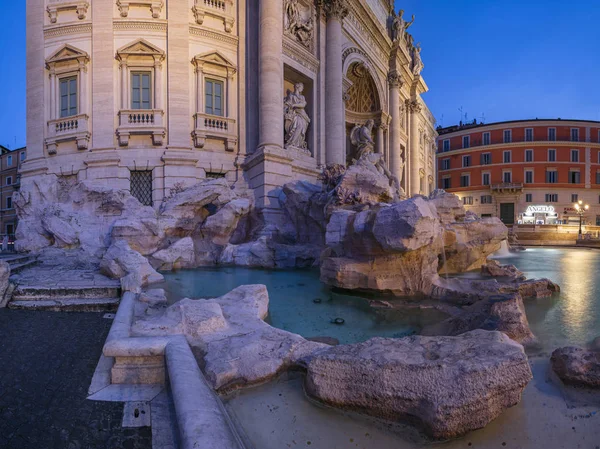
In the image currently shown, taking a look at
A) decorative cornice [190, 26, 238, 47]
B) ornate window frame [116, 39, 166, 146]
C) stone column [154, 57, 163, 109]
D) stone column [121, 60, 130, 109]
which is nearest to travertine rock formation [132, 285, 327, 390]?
ornate window frame [116, 39, 166, 146]

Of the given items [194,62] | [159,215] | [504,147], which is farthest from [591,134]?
[159,215]

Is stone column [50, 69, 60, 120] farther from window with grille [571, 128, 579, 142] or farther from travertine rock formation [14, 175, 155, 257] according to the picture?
window with grille [571, 128, 579, 142]

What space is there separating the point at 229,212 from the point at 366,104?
14721 mm

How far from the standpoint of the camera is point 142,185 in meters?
11.3

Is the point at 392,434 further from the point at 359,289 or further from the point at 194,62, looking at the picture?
the point at 194,62

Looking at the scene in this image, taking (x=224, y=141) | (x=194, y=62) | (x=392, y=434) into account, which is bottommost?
(x=392, y=434)

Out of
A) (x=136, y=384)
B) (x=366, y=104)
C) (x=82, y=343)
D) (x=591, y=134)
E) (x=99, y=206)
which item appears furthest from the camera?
(x=591, y=134)

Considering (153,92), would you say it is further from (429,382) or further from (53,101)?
(429,382)

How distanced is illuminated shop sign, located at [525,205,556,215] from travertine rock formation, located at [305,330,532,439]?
1396 inches

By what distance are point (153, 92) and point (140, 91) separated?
49cm

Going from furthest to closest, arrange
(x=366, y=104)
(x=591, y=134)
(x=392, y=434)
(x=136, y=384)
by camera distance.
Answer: (x=591, y=134)
(x=366, y=104)
(x=136, y=384)
(x=392, y=434)

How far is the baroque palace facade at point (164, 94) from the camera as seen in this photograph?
11.1 m

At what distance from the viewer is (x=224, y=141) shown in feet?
39.3

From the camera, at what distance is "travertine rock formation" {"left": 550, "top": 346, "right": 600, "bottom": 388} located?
6.80ft
